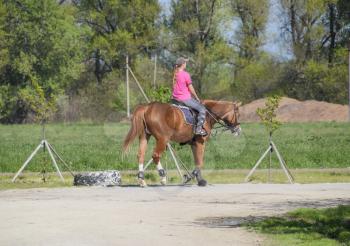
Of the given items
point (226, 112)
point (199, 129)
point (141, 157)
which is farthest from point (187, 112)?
point (141, 157)

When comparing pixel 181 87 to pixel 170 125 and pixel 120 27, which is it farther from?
pixel 120 27

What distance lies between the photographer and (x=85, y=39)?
91.2 metres

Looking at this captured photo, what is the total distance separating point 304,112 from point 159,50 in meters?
20.9

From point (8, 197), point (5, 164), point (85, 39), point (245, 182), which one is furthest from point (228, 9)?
point (8, 197)

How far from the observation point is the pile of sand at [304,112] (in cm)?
7399

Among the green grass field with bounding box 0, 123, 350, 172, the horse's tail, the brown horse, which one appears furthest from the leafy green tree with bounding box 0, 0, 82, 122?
the horse's tail

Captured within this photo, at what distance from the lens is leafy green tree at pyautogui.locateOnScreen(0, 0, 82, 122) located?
277 ft

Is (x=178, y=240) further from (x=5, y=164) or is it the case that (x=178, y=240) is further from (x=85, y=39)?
(x=85, y=39)

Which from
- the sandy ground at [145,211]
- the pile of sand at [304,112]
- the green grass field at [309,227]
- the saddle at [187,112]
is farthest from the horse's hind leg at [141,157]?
the pile of sand at [304,112]

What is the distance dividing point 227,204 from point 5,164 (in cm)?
1612

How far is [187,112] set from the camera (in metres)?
24.8

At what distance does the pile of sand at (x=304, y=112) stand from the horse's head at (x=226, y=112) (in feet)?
154

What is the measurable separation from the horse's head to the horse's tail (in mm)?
2284

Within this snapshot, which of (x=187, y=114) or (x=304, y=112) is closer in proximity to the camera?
(x=187, y=114)
